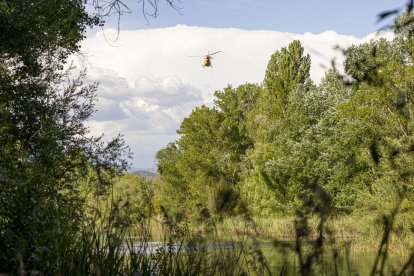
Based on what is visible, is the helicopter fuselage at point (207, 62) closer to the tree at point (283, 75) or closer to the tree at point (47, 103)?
the tree at point (283, 75)

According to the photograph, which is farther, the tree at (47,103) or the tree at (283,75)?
the tree at (283,75)

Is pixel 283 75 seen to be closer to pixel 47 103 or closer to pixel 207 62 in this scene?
pixel 207 62

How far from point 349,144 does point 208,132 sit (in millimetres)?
24667

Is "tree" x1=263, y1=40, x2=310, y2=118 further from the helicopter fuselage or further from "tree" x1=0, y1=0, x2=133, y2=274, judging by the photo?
"tree" x1=0, y1=0, x2=133, y2=274

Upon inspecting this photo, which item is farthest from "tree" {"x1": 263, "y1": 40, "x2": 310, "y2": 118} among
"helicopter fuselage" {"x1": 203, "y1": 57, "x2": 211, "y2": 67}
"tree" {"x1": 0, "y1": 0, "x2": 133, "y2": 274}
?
"tree" {"x1": 0, "y1": 0, "x2": 133, "y2": 274}

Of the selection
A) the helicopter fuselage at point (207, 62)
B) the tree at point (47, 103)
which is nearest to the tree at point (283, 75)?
the helicopter fuselage at point (207, 62)

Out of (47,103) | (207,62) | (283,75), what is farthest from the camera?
(283,75)

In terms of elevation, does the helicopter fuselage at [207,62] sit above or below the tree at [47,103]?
above

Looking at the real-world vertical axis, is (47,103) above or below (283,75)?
below

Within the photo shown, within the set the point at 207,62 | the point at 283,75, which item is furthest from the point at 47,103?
the point at 283,75

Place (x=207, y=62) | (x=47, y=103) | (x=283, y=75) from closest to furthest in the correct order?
(x=47, y=103) < (x=207, y=62) < (x=283, y=75)

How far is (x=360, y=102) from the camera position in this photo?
3316cm

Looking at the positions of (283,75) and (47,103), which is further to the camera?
(283,75)

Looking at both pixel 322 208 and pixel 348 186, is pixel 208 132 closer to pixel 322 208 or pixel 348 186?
pixel 348 186
